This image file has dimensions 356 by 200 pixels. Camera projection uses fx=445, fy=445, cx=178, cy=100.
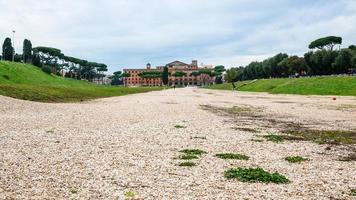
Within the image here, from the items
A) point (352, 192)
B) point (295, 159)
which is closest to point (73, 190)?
point (352, 192)

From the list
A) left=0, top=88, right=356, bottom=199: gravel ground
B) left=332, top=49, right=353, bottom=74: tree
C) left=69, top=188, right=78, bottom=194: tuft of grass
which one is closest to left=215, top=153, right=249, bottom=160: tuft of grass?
left=0, top=88, right=356, bottom=199: gravel ground

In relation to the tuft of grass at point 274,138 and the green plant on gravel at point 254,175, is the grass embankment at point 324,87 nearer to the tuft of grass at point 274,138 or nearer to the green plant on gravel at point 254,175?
the tuft of grass at point 274,138

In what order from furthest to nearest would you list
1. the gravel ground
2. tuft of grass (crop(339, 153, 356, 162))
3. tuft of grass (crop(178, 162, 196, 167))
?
tuft of grass (crop(339, 153, 356, 162)), tuft of grass (crop(178, 162, 196, 167)), the gravel ground

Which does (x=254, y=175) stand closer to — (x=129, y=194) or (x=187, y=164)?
(x=187, y=164)

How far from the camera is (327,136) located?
28.5 metres

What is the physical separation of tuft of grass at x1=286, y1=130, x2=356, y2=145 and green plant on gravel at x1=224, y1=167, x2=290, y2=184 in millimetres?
10408

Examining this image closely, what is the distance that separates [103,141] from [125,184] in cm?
1060

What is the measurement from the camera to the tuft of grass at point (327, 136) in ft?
85.5

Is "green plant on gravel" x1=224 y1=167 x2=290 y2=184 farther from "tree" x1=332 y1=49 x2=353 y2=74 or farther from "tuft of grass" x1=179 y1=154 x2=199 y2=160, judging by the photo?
"tree" x1=332 y1=49 x2=353 y2=74

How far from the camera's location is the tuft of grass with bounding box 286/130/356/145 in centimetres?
2606

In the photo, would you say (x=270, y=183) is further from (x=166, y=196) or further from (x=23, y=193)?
(x=23, y=193)

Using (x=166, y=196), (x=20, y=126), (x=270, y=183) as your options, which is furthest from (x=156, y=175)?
(x=20, y=126)

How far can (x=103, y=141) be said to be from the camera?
25.1m

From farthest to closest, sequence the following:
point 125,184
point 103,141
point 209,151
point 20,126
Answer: point 20,126 → point 103,141 → point 209,151 → point 125,184
